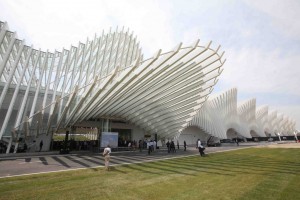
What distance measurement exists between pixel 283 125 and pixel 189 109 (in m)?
98.0

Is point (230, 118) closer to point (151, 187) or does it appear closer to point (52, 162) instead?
point (52, 162)

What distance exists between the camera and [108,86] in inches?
770

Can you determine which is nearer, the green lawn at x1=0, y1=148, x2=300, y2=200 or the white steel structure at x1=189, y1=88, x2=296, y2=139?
the green lawn at x1=0, y1=148, x2=300, y2=200

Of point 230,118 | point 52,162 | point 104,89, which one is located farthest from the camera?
point 230,118

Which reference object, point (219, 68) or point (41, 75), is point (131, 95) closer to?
point (219, 68)

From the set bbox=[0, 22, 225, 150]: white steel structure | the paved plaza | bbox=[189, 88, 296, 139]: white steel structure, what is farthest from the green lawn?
bbox=[189, 88, 296, 139]: white steel structure

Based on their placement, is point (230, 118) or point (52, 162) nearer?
→ point (52, 162)

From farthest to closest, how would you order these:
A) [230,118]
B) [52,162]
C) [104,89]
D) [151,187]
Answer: [230,118]
[104,89]
[52,162]
[151,187]

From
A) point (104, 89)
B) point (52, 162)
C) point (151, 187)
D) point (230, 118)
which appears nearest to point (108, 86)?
point (104, 89)

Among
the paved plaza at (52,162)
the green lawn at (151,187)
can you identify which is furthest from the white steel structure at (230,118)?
the green lawn at (151,187)

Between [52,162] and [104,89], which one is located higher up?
[104,89]

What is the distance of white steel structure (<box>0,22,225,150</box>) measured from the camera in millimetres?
18281

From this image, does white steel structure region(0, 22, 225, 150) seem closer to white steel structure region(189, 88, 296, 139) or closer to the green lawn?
the green lawn

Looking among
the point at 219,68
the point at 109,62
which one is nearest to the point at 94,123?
the point at 109,62
